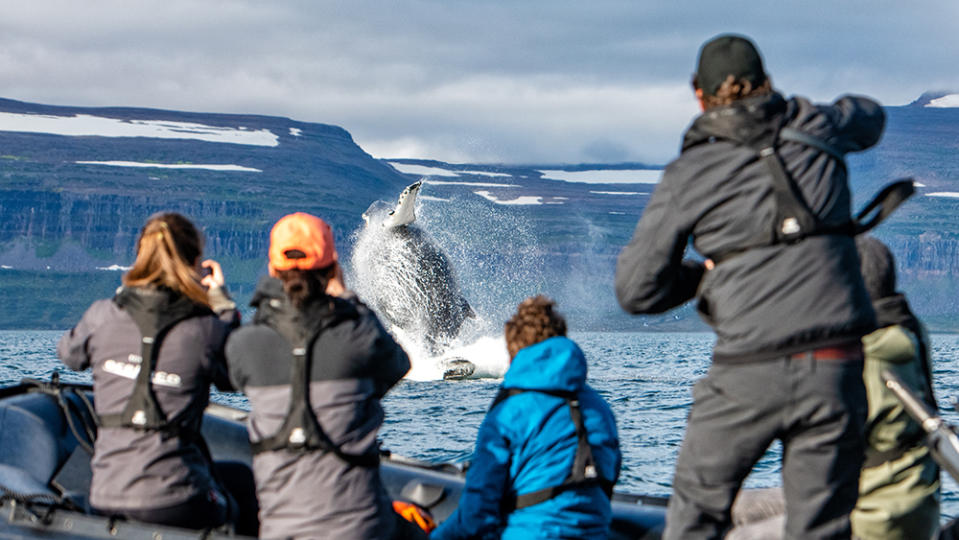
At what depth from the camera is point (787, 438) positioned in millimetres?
3338

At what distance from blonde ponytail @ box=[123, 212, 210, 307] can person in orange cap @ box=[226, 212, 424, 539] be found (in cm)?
43

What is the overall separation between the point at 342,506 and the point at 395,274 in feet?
89.1

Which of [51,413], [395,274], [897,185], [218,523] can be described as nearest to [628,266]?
[897,185]

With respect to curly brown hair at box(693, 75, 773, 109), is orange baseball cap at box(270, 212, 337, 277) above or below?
below

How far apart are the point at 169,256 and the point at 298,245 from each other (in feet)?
2.24

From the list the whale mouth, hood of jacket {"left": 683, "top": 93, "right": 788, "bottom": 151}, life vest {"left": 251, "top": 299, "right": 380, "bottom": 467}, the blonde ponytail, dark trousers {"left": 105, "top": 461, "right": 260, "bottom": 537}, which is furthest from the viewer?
the whale mouth

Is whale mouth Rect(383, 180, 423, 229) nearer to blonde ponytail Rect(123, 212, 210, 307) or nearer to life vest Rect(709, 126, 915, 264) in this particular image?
blonde ponytail Rect(123, 212, 210, 307)

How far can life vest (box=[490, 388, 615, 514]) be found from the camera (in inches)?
177

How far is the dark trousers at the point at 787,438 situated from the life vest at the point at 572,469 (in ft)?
3.51

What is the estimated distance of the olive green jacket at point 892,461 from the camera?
4.09 meters

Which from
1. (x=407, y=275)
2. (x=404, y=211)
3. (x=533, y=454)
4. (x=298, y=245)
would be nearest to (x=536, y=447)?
(x=533, y=454)

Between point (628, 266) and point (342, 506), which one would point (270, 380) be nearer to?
point (342, 506)

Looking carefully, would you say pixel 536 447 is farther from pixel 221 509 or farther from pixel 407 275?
pixel 407 275

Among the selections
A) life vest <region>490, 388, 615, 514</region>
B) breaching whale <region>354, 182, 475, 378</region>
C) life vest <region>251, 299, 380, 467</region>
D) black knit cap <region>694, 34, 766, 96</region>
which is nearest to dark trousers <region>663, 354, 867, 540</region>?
black knit cap <region>694, 34, 766, 96</region>
